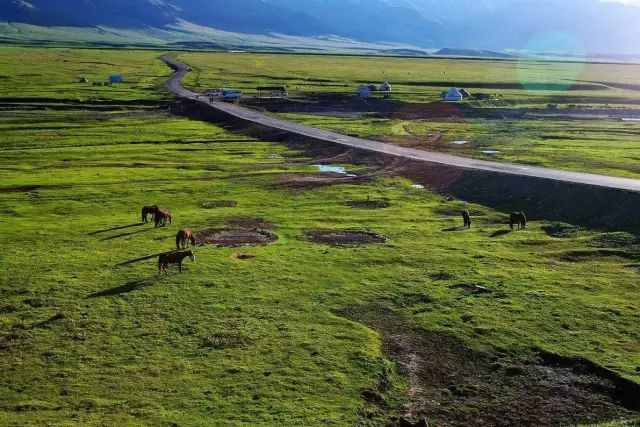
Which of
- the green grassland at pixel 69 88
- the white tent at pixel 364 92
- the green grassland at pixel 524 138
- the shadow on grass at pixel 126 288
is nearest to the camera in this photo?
the shadow on grass at pixel 126 288

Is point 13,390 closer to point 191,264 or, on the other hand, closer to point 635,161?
point 191,264

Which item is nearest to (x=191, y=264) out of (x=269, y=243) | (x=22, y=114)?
Result: (x=269, y=243)

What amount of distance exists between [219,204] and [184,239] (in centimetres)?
1481

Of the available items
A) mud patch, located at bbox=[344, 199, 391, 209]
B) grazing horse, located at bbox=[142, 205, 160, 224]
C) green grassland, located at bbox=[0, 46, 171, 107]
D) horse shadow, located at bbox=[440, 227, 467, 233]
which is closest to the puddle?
mud patch, located at bbox=[344, 199, 391, 209]

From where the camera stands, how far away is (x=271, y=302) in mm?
33531

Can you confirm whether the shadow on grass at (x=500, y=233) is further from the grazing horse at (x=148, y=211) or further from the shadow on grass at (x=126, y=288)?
the grazing horse at (x=148, y=211)


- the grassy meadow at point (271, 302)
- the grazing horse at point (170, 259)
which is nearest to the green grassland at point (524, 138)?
the grassy meadow at point (271, 302)

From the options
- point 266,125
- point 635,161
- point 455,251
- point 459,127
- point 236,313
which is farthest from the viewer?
point 459,127

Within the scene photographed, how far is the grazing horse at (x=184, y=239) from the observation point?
41.3m

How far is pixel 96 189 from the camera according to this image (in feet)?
201

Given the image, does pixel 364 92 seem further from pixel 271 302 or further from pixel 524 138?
pixel 271 302

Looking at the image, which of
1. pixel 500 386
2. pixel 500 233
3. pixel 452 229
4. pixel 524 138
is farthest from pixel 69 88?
pixel 500 386

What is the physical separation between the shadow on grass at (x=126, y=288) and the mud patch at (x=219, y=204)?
19853 mm

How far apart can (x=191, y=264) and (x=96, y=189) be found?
26728 mm
